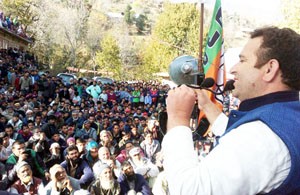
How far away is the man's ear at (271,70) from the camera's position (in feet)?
3.76

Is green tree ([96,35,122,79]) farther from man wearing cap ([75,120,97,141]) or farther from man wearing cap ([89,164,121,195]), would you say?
man wearing cap ([89,164,121,195])

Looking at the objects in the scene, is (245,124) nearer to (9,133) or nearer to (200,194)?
(200,194)

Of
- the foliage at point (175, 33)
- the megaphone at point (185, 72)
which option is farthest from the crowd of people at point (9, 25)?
the megaphone at point (185, 72)

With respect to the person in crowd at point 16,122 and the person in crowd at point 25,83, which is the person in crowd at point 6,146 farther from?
the person in crowd at point 25,83

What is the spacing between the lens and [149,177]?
6.12 meters

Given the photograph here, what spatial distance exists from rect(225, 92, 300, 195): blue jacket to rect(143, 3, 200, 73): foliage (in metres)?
33.0

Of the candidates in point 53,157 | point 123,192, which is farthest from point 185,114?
point 53,157

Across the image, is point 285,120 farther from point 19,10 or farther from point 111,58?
point 111,58

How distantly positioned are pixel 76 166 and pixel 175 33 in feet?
100

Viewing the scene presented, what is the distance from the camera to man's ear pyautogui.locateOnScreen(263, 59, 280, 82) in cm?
115

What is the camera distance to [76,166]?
5.71 m

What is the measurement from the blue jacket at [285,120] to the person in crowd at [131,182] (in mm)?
4204

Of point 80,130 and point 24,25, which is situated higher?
point 24,25

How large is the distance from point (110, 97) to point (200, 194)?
47.0 ft
